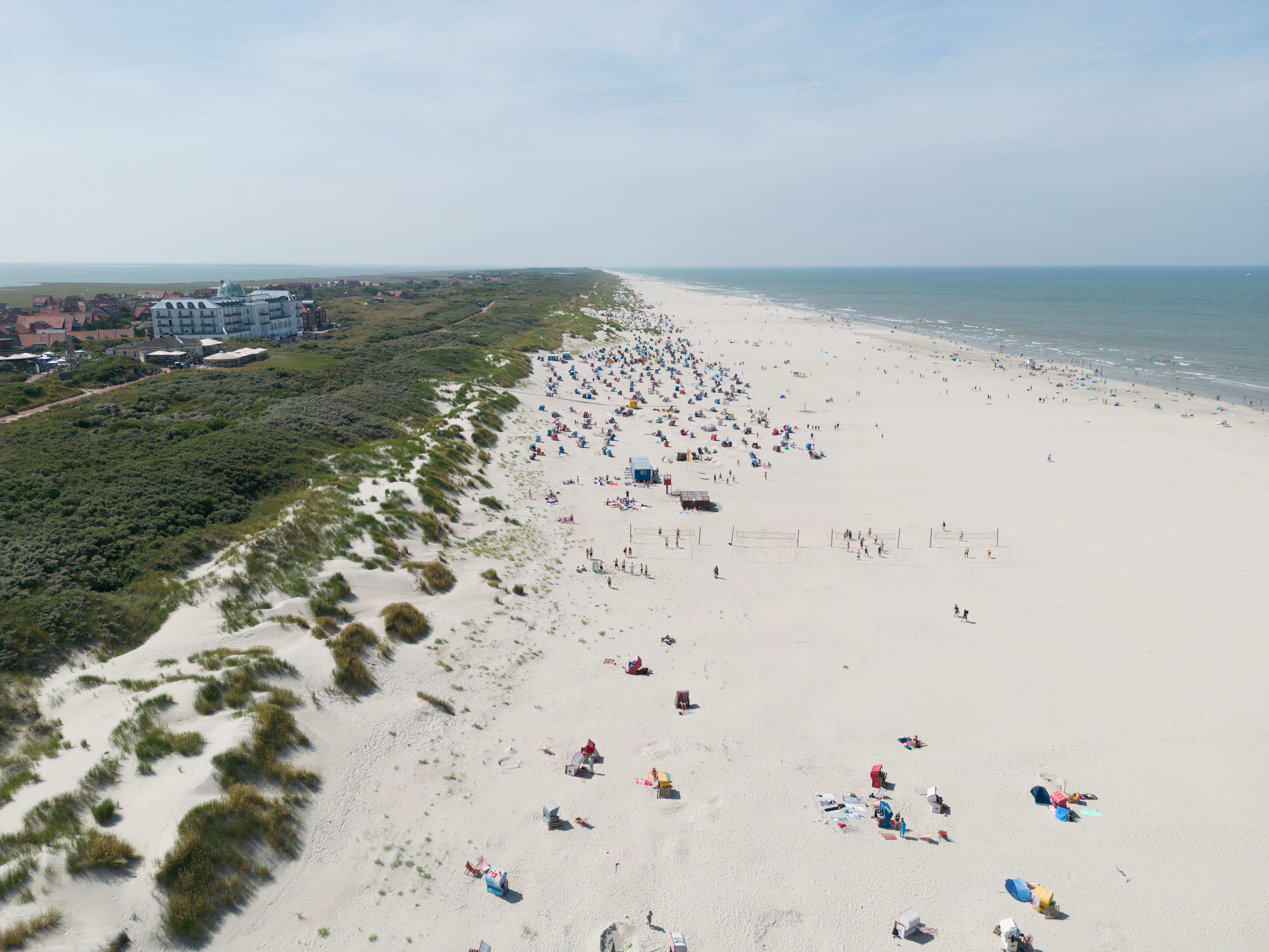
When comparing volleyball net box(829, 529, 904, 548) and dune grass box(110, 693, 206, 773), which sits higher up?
dune grass box(110, 693, 206, 773)

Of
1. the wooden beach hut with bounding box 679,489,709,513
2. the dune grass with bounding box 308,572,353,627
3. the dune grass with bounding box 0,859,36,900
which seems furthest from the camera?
the wooden beach hut with bounding box 679,489,709,513

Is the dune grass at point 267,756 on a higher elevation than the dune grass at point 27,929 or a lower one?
higher

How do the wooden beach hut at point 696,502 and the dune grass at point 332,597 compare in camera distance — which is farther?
the wooden beach hut at point 696,502

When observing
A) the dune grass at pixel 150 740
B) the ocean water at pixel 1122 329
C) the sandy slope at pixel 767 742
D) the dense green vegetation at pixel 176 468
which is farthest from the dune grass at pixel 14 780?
the ocean water at pixel 1122 329

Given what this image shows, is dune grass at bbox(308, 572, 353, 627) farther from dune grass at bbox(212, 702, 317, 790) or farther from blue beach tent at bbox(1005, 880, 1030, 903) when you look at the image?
blue beach tent at bbox(1005, 880, 1030, 903)

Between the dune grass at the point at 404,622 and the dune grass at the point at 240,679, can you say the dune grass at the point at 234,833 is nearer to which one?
the dune grass at the point at 240,679

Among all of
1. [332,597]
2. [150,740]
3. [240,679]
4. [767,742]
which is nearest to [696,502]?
[767,742]

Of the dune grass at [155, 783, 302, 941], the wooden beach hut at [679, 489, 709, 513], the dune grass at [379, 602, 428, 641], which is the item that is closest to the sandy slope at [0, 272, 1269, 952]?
the dune grass at [155, 783, 302, 941]
